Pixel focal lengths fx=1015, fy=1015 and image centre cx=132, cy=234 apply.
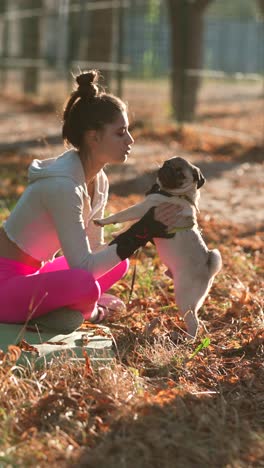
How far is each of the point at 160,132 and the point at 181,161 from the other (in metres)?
9.26

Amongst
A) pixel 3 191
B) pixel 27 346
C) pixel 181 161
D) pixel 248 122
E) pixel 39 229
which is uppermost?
pixel 181 161

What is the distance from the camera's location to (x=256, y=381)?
451 cm

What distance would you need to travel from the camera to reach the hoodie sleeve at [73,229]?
4.63 meters

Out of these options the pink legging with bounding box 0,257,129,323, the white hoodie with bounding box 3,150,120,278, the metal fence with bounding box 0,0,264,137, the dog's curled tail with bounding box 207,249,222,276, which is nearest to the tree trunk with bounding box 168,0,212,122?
the metal fence with bounding box 0,0,264,137

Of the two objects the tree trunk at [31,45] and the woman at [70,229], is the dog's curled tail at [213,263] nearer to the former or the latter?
the woman at [70,229]

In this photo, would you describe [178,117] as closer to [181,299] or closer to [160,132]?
[160,132]

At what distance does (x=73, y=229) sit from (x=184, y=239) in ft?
1.73

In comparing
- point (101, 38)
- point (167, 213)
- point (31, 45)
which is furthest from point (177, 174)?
point (31, 45)

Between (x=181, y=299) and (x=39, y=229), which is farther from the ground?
(x=39, y=229)

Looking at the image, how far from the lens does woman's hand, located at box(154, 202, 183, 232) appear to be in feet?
15.1

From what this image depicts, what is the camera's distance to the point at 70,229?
4625 mm

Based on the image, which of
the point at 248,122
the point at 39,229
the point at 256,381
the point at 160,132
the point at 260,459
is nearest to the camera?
the point at 260,459

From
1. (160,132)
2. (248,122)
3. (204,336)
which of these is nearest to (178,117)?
(160,132)

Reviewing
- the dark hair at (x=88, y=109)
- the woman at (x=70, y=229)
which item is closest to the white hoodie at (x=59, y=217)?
the woman at (x=70, y=229)
